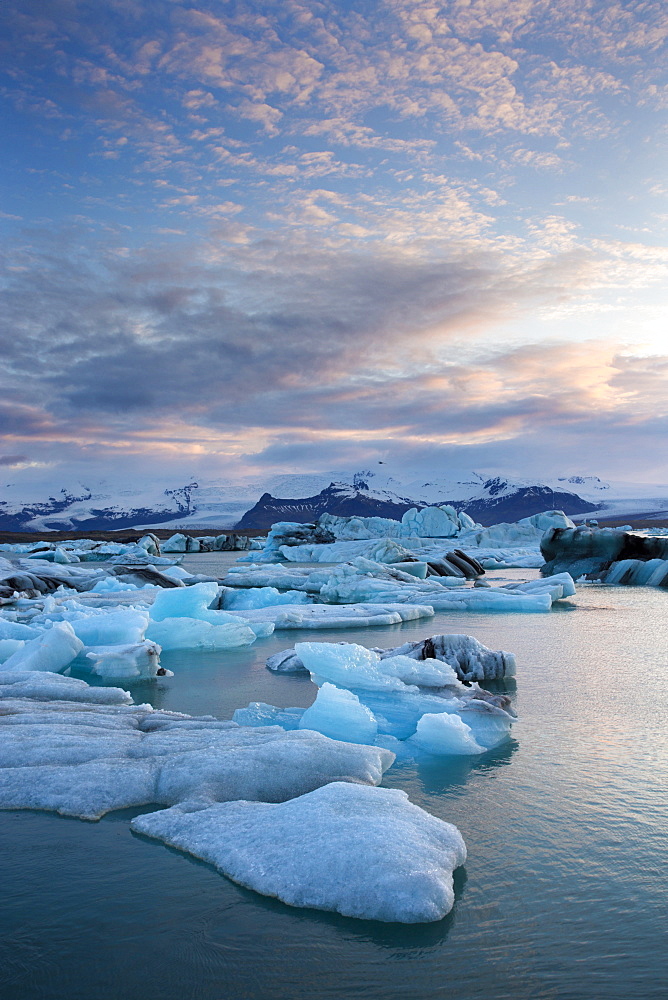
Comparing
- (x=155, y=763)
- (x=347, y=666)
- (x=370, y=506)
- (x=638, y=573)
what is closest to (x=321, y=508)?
(x=370, y=506)

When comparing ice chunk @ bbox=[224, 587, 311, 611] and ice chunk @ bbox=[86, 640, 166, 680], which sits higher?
ice chunk @ bbox=[86, 640, 166, 680]

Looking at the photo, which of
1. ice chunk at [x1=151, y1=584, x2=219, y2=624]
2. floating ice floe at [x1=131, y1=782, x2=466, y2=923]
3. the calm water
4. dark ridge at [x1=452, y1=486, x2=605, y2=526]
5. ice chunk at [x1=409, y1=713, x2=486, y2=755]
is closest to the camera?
the calm water

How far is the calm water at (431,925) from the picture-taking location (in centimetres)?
235

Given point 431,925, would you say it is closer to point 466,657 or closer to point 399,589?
point 466,657

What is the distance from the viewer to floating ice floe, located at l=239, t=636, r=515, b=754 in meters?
4.98

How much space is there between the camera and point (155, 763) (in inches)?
165

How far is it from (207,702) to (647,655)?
575cm

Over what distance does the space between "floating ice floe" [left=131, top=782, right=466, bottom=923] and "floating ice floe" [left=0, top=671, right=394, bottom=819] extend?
0.90ft

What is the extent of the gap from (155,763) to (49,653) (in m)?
3.63

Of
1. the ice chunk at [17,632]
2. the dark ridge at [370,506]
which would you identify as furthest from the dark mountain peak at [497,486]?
the ice chunk at [17,632]

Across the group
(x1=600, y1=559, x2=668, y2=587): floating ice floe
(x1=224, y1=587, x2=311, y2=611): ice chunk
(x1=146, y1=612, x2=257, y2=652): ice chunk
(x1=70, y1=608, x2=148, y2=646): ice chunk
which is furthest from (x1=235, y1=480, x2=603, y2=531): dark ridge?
(x1=70, y1=608, x2=148, y2=646): ice chunk

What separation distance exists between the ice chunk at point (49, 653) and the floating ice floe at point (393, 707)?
269 cm

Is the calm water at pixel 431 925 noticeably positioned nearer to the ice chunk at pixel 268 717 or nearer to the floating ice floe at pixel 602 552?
the ice chunk at pixel 268 717

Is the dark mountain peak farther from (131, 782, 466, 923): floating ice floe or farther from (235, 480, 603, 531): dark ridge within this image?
(131, 782, 466, 923): floating ice floe
